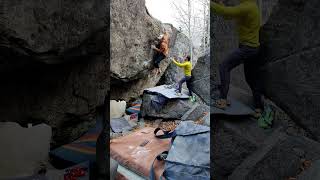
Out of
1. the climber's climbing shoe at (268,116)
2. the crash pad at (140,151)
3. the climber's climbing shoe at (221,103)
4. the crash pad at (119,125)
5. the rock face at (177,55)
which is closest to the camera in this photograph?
the climber's climbing shoe at (268,116)

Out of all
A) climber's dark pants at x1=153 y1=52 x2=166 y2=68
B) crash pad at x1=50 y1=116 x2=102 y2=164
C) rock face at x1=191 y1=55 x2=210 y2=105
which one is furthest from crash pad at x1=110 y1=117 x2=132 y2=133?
crash pad at x1=50 y1=116 x2=102 y2=164

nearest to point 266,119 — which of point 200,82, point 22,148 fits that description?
point 22,148

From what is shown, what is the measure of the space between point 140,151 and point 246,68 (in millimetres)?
2596

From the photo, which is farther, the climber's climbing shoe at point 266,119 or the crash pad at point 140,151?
the crash pad at point 140,151

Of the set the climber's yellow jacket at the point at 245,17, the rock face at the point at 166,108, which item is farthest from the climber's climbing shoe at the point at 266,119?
the rock face at the point at 166,108

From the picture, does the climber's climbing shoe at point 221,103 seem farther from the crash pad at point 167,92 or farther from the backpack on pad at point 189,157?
the crash pad at point 167,92

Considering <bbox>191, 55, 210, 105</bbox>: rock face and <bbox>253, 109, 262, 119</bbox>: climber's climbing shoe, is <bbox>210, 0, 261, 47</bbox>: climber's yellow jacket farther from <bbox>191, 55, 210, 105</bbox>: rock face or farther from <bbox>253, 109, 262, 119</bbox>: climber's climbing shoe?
<bbox>191, 55, 210, 105</bbox>: rock face

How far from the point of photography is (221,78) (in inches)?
90.0

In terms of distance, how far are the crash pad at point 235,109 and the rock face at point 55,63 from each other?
3.30 feet

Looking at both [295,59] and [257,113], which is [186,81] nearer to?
[257,113]

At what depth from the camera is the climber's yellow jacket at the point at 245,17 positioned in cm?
217

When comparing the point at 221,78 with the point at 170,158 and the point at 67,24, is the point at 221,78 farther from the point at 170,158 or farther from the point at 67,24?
the point at 170,158

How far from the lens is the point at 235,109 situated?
229 cm

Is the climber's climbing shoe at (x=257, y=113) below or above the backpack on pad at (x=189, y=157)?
above
